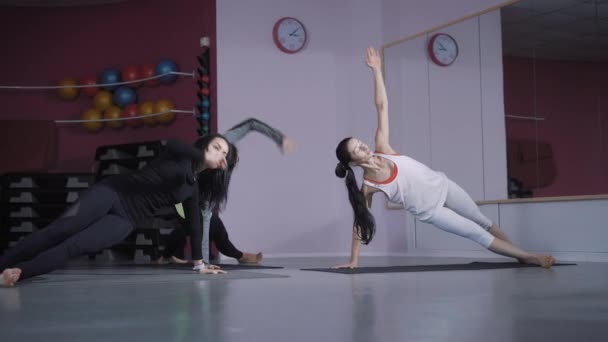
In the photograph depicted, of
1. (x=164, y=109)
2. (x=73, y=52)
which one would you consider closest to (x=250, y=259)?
(x=164, y=109)

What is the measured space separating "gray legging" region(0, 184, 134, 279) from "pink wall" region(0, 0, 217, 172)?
4.27 metres

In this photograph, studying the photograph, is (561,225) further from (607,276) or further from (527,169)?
(607,276)

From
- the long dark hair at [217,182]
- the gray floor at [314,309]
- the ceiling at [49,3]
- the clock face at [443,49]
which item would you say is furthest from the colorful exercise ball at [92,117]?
the gray floor at [314,309]

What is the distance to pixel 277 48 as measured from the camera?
270 inches

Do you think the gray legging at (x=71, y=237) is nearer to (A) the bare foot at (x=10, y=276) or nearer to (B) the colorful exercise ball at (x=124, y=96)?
(A) the bare foot at (x=10, y=276)

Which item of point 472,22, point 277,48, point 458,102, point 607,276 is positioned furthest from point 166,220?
point 607,276

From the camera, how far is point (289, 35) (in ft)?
22.5

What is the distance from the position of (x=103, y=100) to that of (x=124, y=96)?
0.25 metres

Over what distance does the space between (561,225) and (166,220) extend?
3.43 m

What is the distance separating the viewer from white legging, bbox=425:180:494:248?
419 cm

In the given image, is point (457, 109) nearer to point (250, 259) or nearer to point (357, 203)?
point (250, 259)

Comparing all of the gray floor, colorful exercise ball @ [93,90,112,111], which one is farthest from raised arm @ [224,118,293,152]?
colorful exercise ball @ [93,90,112,111]

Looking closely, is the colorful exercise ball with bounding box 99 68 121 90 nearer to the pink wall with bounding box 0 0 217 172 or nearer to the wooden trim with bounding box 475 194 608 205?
the pink wall with bounding box 0 0 217 172

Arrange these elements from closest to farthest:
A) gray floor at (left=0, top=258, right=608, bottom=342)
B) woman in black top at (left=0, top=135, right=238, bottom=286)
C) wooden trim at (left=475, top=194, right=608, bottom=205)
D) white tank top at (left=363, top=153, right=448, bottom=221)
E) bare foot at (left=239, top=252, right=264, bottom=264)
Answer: gray floor at (left=0, top=258, right=608, bottom=342), woman in black top at (left=0, top=135, right=238, bottom=286), white tank top at (left=363, top=153, right=448, bottom=221), wooden trim at (left=475, top=194, right=608, bottom=205), bare foot at (left=239, top=252, right=264, bottom=264)
